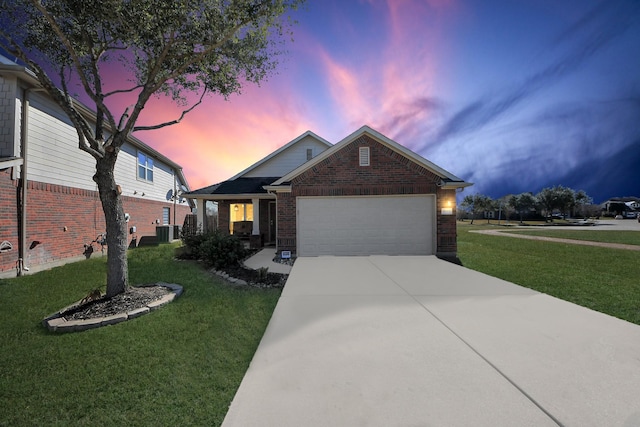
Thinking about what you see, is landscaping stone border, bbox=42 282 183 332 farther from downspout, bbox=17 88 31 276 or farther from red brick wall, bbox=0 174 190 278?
red brick wall, bbox=0 174 190 278

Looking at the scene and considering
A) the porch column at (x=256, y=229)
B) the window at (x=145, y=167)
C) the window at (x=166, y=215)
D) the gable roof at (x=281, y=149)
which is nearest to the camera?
the porch column at (x=256, y=229)

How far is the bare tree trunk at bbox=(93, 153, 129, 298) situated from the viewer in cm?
526

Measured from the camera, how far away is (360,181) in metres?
10.1

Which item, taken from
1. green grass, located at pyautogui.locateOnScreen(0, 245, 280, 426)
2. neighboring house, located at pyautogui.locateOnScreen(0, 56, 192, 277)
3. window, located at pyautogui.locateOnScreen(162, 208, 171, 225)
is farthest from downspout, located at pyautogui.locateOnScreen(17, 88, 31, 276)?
window, located at pyautogui.locateOnScreen(162, 208, 171, 225)

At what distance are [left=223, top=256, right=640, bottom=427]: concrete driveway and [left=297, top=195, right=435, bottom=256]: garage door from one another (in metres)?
5.14

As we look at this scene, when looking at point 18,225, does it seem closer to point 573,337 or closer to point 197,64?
point 197,64

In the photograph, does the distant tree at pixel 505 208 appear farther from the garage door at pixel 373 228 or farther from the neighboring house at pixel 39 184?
the neighboring house at pixel 39 184

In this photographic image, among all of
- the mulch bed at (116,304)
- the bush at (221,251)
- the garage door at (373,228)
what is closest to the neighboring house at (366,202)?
the garage door at (373,228)

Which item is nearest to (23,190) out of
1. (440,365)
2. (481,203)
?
(440,365)

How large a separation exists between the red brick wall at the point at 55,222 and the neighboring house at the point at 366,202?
24.0 feet

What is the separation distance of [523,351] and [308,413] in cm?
268

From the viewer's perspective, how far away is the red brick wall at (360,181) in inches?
395

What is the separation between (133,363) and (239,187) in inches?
466

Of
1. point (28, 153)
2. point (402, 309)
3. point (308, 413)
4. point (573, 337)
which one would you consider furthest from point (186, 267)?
point (573, 337)
